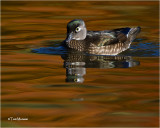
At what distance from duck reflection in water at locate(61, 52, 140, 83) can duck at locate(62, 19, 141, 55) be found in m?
0.34

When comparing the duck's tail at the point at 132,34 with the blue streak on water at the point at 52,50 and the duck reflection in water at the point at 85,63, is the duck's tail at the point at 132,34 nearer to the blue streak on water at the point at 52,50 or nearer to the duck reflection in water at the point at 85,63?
the duck reflection in water at the point at 85,63

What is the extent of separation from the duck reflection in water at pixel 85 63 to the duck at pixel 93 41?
1.11 feet

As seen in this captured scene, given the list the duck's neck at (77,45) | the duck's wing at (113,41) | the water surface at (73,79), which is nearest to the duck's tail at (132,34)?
the duck's wing at (113,41)

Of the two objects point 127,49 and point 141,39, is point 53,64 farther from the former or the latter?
point 141,39

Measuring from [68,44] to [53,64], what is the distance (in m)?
1.63

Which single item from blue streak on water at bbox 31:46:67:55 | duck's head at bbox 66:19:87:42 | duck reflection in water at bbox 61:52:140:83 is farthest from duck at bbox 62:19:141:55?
duck reflection in water at bbox 61:52:140:83

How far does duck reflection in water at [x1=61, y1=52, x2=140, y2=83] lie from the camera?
373 inches

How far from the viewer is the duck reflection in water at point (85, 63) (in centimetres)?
947

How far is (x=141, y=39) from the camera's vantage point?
13398mm

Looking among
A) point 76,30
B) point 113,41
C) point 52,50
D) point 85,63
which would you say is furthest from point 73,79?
point 113,41

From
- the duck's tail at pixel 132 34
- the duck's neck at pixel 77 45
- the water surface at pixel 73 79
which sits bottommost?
the water surface at pixel 73 79

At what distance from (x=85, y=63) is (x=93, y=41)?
1.62 metres

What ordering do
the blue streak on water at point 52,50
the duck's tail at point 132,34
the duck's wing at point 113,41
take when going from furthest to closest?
the duck's tail at point 132,34 < the duck's wing at point 113,41 < the blue streak on water at point 52,50

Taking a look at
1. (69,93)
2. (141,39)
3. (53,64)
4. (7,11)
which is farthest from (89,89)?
(7,11)
